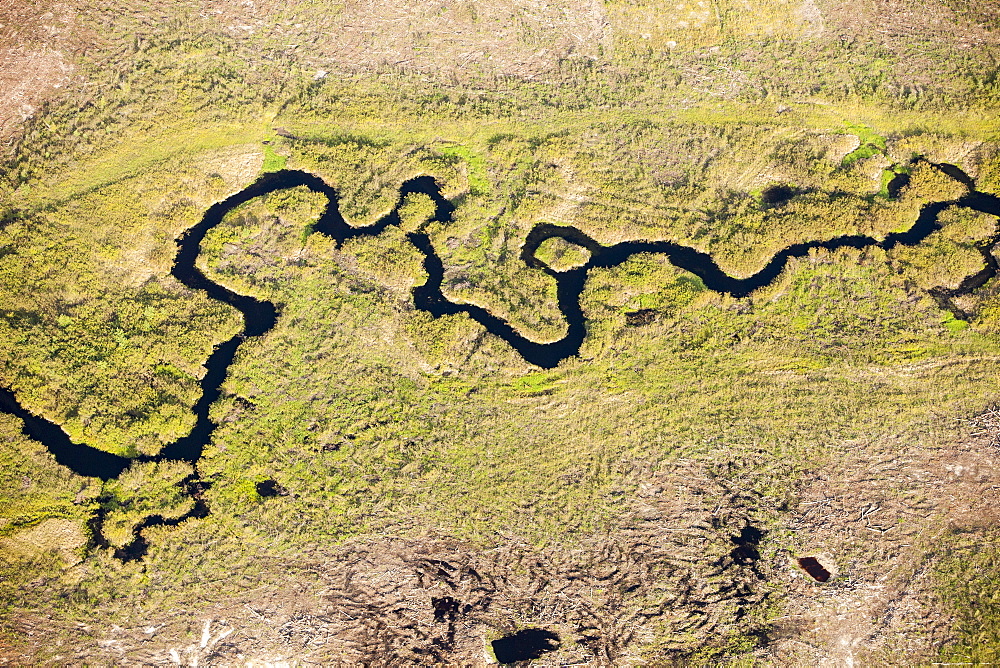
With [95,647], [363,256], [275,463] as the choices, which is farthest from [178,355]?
[95,647]

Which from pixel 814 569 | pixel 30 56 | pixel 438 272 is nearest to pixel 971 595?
pixel 814 569

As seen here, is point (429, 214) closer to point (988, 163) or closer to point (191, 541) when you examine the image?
point (191, 541)

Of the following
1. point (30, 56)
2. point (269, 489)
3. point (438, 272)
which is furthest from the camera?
point (30, 56)

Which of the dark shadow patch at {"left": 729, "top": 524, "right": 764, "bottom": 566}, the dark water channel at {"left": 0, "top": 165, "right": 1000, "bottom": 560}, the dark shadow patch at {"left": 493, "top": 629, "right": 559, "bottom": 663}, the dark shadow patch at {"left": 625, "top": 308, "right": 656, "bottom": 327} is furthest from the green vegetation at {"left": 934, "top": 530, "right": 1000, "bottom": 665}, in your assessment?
the dark shadow patch at {"left": 625, "top": 308, "right": 656, "bottom": 327}

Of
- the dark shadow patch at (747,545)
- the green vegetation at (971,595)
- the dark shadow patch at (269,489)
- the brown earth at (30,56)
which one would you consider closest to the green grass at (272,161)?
the brown earth at (30,56)

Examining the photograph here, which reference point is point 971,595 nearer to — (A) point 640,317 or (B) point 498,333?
(A) point 640,317
